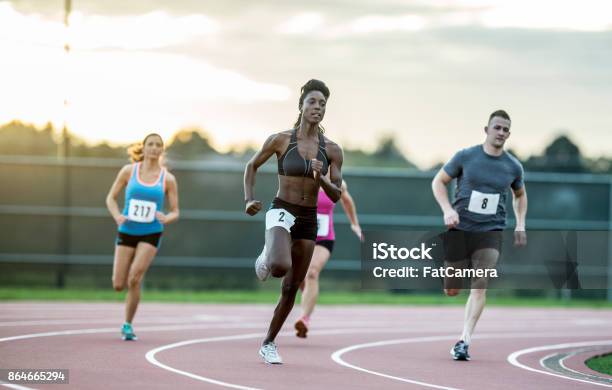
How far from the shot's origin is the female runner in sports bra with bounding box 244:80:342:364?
10961 millimetres

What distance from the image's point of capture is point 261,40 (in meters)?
31.1

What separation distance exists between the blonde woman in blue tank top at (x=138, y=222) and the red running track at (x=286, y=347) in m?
0.64

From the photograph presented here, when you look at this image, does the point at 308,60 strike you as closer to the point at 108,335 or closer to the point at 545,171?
the point at 545,171

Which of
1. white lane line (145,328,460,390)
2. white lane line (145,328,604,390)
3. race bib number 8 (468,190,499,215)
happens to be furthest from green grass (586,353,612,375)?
white lane line (145,328,460,390)

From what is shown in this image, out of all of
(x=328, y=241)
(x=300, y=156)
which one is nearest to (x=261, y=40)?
(x=328, y=241)

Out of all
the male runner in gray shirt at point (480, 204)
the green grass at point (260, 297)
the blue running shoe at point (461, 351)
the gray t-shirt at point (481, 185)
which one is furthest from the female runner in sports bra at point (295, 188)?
the green grass at point (260, 297)

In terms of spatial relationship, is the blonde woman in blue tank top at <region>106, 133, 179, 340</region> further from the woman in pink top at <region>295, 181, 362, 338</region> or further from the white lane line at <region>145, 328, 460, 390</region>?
the woman in pink top at <region>295, 181, 362, 338</region>

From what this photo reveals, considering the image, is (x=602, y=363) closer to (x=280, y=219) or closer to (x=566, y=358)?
(x=566, y=358)

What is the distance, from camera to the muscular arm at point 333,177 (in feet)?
34.9

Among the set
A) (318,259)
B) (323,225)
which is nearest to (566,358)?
(318,259)

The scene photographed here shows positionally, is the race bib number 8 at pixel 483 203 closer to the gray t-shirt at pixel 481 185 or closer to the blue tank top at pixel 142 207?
the gray t-shirt at pixel 481 185

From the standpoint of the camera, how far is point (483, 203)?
488 inches

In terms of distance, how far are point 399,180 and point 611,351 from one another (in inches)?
538

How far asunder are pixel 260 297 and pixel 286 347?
12.1 meters
